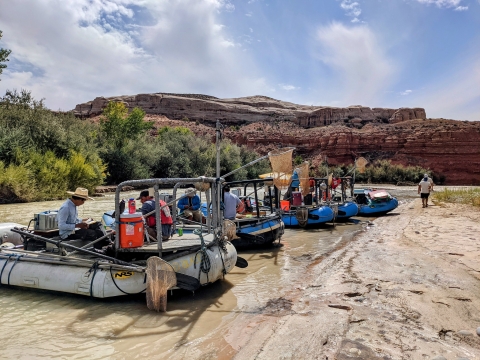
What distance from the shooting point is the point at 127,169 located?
112 feet

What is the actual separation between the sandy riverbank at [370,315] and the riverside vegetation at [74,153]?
4.67 meters

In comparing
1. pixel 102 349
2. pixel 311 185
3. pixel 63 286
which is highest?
pixel 311 185

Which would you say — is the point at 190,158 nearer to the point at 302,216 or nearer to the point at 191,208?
the point at 302,216

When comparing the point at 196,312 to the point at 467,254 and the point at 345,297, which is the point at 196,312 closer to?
the point at 345,297

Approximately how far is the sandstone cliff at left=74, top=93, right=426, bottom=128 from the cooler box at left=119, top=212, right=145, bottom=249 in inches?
3248

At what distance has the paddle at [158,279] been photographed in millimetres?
5648

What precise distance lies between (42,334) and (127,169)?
30242 millimetres

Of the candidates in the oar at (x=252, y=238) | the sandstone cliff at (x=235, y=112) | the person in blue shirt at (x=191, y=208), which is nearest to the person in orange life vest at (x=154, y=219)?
the person in blue shirt at (x=191, y=208)

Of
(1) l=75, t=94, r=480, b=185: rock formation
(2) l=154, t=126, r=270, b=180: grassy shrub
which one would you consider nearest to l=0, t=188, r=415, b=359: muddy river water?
(2) l=154, t=126, r=270, b=180: grassy shrub

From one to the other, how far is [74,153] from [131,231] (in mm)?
22589

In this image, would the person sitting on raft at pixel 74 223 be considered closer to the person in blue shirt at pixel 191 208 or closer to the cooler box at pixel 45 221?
the cooler box at pixel 45 221

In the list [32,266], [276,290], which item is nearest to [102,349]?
[32,266]

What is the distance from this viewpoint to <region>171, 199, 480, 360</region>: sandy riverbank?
13.8 ft

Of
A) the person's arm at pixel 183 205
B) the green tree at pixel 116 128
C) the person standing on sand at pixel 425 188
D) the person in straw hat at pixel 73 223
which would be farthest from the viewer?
the green tree at pixel 116 128
